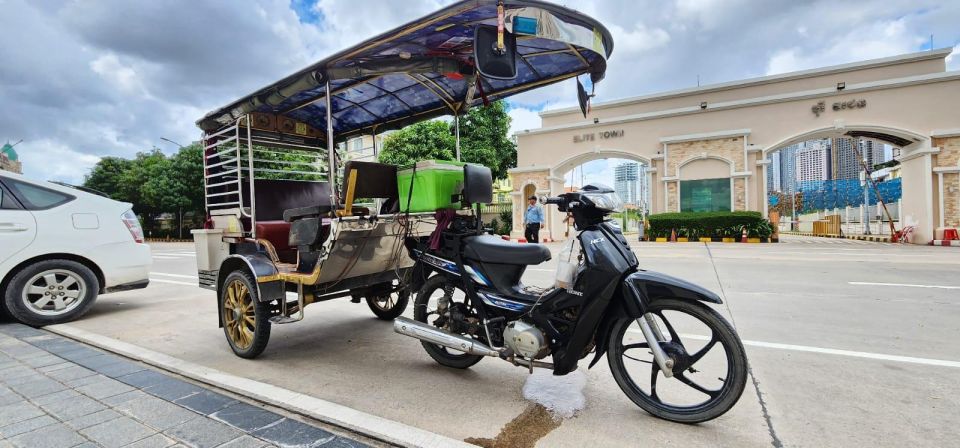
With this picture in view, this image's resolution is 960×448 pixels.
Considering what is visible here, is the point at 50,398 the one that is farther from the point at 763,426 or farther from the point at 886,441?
the point at 886,441

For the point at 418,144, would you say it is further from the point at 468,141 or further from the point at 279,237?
the point at 279,237

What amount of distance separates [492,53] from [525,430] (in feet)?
7.47

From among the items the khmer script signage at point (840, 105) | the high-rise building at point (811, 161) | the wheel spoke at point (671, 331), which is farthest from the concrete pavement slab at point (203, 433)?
the high-rise building at point (811, 161)

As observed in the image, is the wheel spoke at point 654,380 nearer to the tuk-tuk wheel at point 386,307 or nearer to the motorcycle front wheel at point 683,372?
the motorcycle front wheel at point 683,372

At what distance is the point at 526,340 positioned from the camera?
273 cm

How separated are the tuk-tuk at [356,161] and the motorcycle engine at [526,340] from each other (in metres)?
1.04

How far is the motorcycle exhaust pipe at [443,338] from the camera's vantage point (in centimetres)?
293

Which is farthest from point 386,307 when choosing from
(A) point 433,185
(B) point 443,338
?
(A) point 433,185

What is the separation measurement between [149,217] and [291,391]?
41.8m

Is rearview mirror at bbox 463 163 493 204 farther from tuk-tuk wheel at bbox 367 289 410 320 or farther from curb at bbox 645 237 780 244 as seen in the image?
curb at bbox 645 237 780 244

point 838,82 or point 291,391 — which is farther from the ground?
point 838,82

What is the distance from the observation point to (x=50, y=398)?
283 cm

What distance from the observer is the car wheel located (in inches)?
188

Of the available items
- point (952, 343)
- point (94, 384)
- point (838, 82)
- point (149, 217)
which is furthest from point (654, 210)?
point (149, 217)
